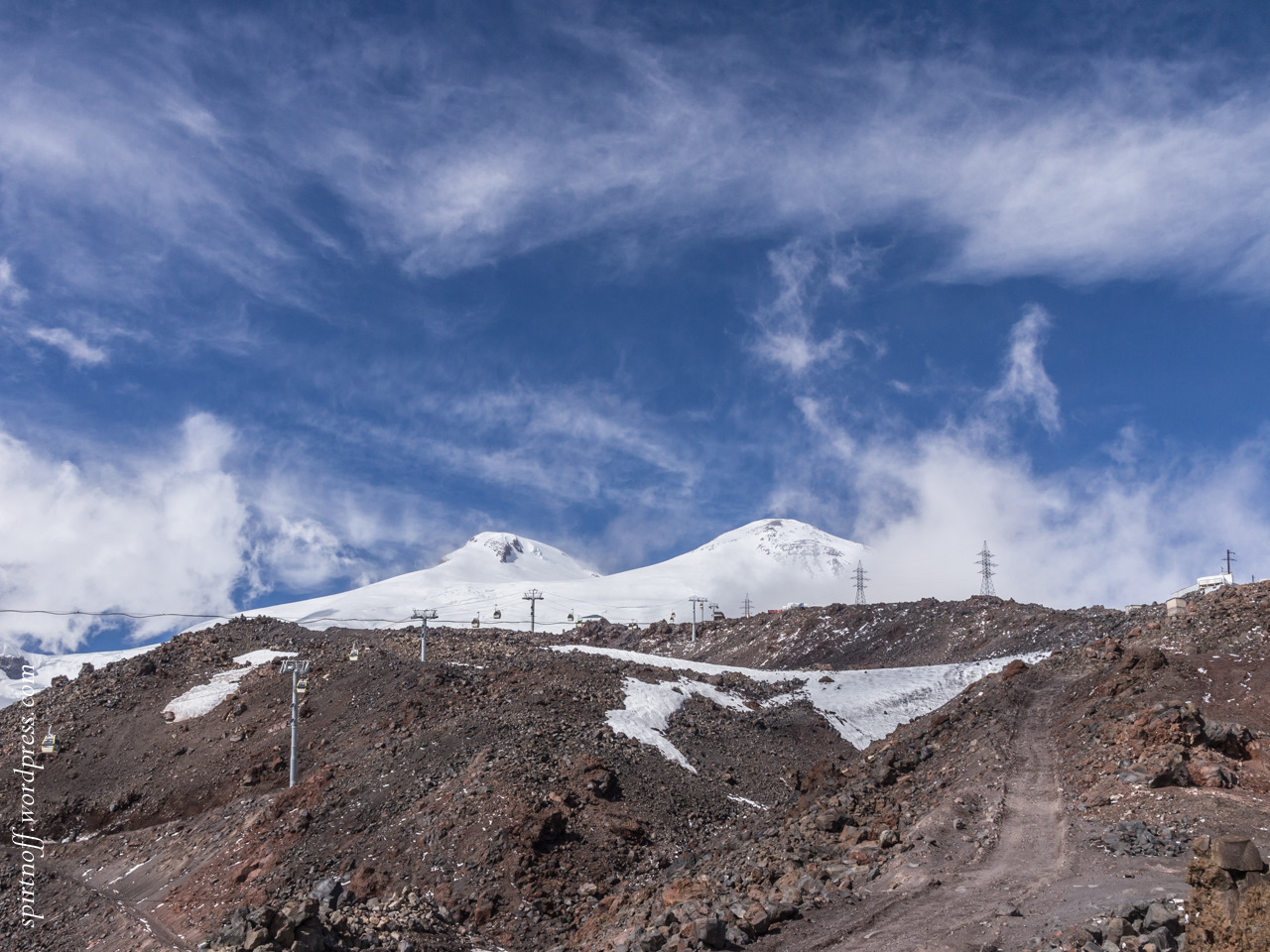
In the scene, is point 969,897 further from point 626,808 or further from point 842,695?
point 842,695

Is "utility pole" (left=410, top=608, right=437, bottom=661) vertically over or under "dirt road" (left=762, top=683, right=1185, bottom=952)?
over

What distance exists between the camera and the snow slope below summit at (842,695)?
34469 mm

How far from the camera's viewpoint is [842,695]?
153 feet

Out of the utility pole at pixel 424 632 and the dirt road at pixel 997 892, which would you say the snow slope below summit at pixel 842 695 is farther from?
the dirt road at pixel 997 892

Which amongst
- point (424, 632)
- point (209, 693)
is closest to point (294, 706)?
point (209, 693)

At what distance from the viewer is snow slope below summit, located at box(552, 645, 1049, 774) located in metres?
34.5

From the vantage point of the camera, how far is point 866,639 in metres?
80.4

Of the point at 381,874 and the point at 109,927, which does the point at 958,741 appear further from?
the point at 109,927

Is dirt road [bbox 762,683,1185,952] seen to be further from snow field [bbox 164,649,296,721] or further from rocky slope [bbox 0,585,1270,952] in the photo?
snow field [bbox 164,649,296,721]

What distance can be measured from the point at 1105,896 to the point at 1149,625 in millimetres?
29065

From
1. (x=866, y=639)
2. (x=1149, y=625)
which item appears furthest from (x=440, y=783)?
(x=866, y=639)

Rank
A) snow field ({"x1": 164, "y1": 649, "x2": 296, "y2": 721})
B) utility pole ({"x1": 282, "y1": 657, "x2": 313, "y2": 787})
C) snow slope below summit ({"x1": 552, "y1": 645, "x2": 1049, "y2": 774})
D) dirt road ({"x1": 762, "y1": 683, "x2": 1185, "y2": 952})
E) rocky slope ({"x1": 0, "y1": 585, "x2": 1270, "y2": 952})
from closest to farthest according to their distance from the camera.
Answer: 1. dirt road ({"x1": 762, "y1": 683, "x2": 1185, "y2": 952})
2. rocky slope ({"x1": 0, "y1": 585, "x2": 1270, "y2": 952})
3. utility pole ({"x1": 282, "y1": 657, "x2": 313, "y2": 787})
4. snow slope below summit ({"x1": 552, "y1": 645, "x2": 1049, "y2": 774})
5. snow field ({"x1": 164, "y1": 649, "x2": 296, "y2": 721})

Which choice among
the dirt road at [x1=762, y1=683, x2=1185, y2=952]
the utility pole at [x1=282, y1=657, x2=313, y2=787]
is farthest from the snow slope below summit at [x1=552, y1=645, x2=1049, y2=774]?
Result: the dirt road at [x1=762, y1=683, x2=1185, y2=952]

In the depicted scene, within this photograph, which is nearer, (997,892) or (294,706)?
(997,892)
